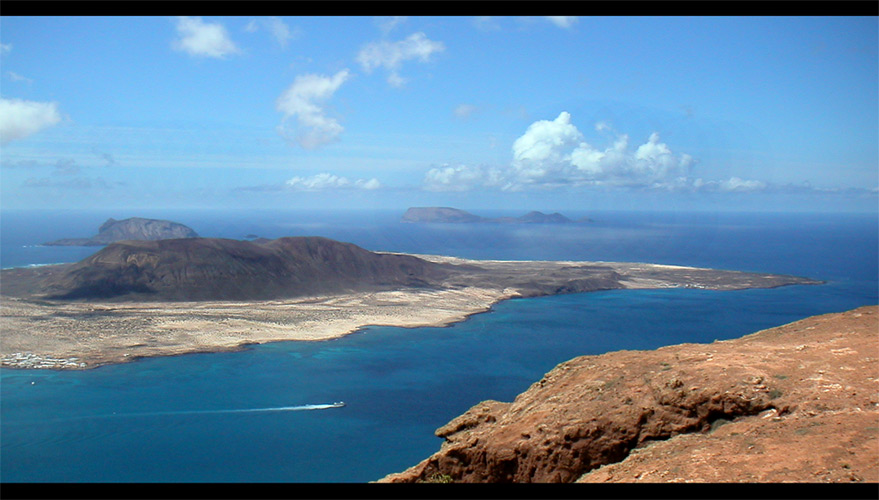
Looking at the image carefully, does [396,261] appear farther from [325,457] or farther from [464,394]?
[325,457]

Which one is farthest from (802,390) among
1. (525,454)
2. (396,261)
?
(396,261)

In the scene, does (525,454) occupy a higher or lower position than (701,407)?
lower

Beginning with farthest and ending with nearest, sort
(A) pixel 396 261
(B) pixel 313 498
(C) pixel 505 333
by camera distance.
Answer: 1. (A) pixel 396 261
2. (C) pixel 505 333
3. (B) pixel 313 498

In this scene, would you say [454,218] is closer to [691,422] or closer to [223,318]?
[223,318]

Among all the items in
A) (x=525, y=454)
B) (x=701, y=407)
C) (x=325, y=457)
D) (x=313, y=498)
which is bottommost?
(x=325, y=457)

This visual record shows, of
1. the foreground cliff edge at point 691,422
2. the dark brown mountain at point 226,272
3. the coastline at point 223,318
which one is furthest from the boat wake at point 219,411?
the dark brown mountain at point 226,272

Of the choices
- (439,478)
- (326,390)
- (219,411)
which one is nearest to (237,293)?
(326,390)

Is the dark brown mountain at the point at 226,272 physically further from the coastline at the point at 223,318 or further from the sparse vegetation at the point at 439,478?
the sparse vegetation at the point at 439,478
